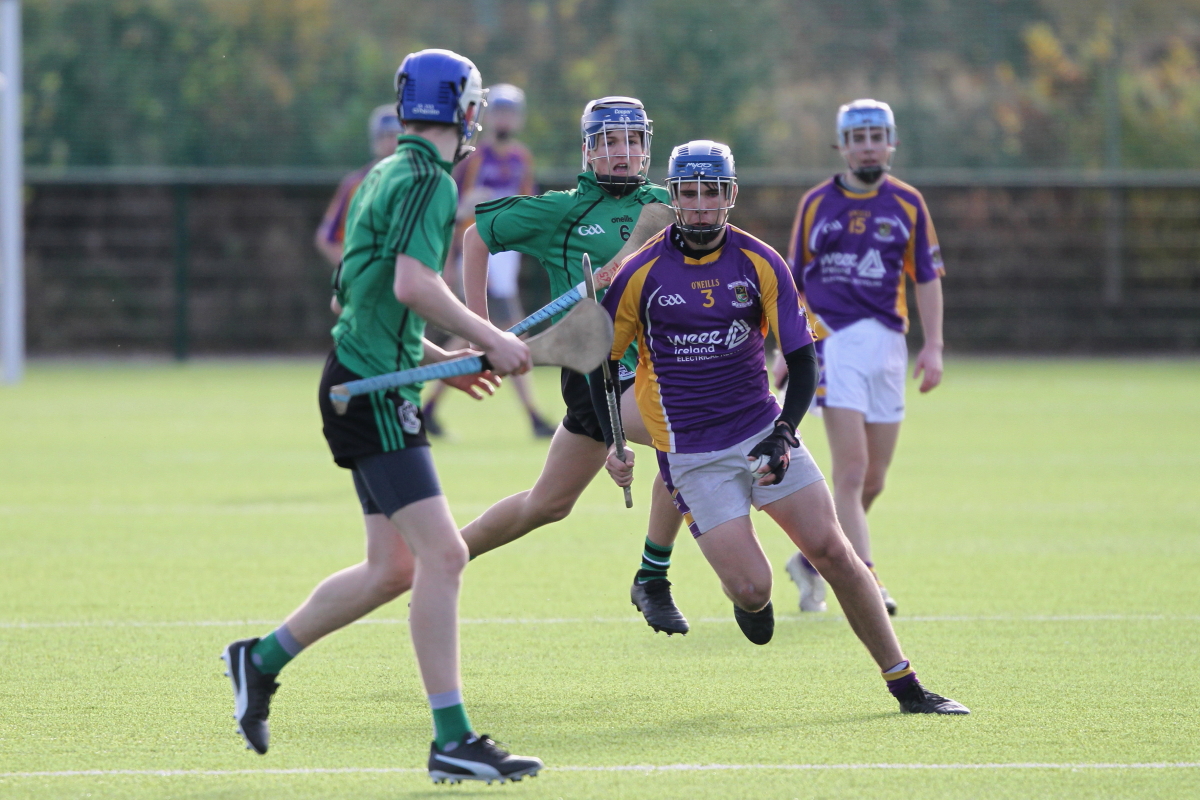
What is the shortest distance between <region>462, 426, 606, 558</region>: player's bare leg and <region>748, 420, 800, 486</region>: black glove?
115cm

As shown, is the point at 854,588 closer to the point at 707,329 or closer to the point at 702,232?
the point at 707,329

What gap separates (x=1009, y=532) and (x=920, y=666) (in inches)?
132

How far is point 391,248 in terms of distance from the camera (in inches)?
166

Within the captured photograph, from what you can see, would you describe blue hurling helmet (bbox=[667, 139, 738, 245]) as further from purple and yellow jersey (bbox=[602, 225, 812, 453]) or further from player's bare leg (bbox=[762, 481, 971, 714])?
player's bare leg (bbox=[762, 481, 971, 714])

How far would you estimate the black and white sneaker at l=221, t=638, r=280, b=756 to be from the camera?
4387mm

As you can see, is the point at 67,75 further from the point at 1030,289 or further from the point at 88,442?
the point at 1030,289

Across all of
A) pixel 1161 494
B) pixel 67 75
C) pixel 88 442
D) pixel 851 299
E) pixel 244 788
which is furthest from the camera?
pixel 67 75

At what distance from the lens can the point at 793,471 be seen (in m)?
5.05

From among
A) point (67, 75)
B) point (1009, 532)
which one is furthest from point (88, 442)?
point (67, 75)

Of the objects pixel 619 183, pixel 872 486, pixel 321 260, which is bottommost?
pixel 321 260

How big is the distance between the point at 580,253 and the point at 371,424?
1.85 m

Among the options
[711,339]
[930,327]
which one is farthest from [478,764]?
[930,327]

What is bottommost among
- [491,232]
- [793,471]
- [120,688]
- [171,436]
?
[171,436]

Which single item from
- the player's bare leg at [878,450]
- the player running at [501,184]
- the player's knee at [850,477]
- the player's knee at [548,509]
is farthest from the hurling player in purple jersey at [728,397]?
the player running at [501,184]
